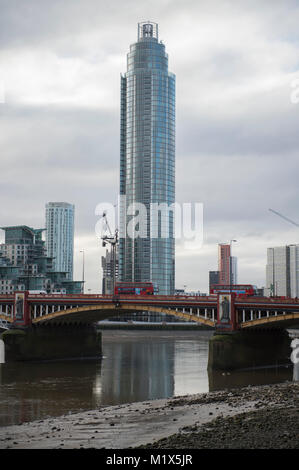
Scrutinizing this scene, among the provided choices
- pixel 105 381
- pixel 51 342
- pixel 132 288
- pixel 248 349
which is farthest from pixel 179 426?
pixel 132 288

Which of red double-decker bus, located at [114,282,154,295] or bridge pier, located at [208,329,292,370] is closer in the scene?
bridge pier, located at [208,329,292,370]

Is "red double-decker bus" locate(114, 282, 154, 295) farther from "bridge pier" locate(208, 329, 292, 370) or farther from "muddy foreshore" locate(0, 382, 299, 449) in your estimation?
"muddy foreshore" locate(0, 382, 299, 449)

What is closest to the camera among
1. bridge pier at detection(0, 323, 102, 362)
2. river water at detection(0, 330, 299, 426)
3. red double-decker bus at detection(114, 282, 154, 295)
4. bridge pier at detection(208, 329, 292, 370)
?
river water at detection(0, 330, 299, 426)

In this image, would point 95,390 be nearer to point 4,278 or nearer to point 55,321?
point 55,321

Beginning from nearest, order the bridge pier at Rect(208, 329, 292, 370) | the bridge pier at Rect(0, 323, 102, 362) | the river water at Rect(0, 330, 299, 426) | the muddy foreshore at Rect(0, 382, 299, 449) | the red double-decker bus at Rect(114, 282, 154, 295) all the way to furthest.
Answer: the muddy foreshore at Rect(0, 382, 299, 449)
the river water at Rect(0, 330, 299, 426)
the bridge pier at Rect(208, 329, 292, 370)
the bridge pier at Rect(0, 323, 102, 362)
the red double-decker bus at Rect(114, 282, 154, 295)

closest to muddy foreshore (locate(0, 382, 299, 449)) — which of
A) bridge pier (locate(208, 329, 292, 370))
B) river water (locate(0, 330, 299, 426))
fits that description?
river water (locate(0, 330, 299, 426))

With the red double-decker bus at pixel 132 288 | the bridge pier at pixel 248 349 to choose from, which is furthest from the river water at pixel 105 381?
the red double-decker bus at pixel 132 288

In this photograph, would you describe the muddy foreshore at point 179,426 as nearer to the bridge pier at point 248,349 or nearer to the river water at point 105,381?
the river water at point 105,381

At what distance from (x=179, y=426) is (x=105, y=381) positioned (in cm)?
3532

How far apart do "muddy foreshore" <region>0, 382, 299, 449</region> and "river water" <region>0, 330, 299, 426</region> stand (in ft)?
22.4

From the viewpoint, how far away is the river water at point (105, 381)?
51.5 m

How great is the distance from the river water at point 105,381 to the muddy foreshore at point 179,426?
6817mm

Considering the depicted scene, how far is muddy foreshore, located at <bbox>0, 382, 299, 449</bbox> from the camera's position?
1074 inches
